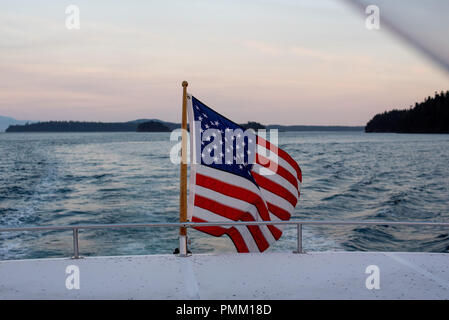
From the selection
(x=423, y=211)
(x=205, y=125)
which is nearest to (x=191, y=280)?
(x=205, y=125)

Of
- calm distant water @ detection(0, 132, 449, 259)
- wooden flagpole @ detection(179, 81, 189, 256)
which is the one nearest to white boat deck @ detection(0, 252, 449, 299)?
wooden flagpole @ detection(179, 81, 189, 256)

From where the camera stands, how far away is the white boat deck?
4637mm

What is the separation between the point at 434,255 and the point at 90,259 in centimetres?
510

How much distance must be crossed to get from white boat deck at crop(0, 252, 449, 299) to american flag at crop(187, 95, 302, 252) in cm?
42

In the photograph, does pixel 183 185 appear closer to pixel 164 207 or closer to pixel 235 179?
pixel 235 179

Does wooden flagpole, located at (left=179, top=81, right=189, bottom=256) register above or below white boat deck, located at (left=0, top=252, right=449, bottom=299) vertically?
above

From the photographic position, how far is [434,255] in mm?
6219

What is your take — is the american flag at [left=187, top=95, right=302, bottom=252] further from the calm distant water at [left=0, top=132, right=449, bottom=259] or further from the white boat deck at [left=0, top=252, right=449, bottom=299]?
the calm distant water at [left=0, top=132, right=449, bottom=259]

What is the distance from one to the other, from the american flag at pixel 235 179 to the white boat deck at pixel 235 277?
0.42 meters

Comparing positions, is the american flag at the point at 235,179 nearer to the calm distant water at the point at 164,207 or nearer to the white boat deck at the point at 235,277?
the white boat deck at the point at 235,277

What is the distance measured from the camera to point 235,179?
5.95m

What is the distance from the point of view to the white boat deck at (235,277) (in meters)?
4.64

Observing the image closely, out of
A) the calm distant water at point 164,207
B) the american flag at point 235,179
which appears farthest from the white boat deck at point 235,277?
the calm distant water at point 164,207
